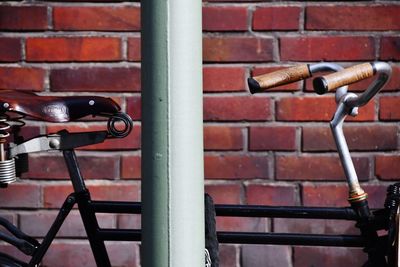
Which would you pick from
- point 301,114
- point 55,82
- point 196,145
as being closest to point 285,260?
point 301,114

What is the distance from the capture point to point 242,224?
8.19ft

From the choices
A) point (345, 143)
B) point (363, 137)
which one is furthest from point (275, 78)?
point (363, 137)

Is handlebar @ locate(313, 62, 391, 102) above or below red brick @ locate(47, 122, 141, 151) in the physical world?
above

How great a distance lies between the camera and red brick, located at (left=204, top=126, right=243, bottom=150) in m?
2.46

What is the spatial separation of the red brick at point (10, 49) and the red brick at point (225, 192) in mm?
731

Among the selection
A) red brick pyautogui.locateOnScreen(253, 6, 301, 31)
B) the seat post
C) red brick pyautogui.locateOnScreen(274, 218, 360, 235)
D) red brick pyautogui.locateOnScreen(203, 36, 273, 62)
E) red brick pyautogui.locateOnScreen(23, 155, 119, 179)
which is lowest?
red brick pyautogui.locateOnScreen(274, 218, 360, 235)

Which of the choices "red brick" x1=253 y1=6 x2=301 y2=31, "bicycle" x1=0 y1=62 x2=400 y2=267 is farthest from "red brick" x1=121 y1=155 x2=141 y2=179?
"red brick" x1=253 y1=6 x2=301 y2=31

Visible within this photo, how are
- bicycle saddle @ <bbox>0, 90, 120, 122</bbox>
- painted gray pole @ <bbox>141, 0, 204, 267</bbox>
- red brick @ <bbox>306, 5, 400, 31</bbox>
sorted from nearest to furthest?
painted gray pole @ <bbox>141, 0, 204, 267</bbox>
bicycle saddle @ <bbox>0, 90, 120, 122</bbox>
red brick @ <bbox>306, 5, 400, 31</bbox>

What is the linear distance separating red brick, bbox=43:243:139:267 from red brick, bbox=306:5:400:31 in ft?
2.99

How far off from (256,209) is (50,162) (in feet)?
2.62

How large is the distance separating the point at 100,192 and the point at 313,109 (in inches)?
28.5

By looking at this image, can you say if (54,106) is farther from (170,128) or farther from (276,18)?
(276,18)

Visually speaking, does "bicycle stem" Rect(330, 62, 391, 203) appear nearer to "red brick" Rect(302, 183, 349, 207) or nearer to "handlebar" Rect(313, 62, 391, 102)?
"handlebar" Rect(313, 62, 391, 102)

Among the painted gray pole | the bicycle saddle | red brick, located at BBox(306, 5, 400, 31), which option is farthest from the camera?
red brick, located at BBox(306, 5, 400, 31)
